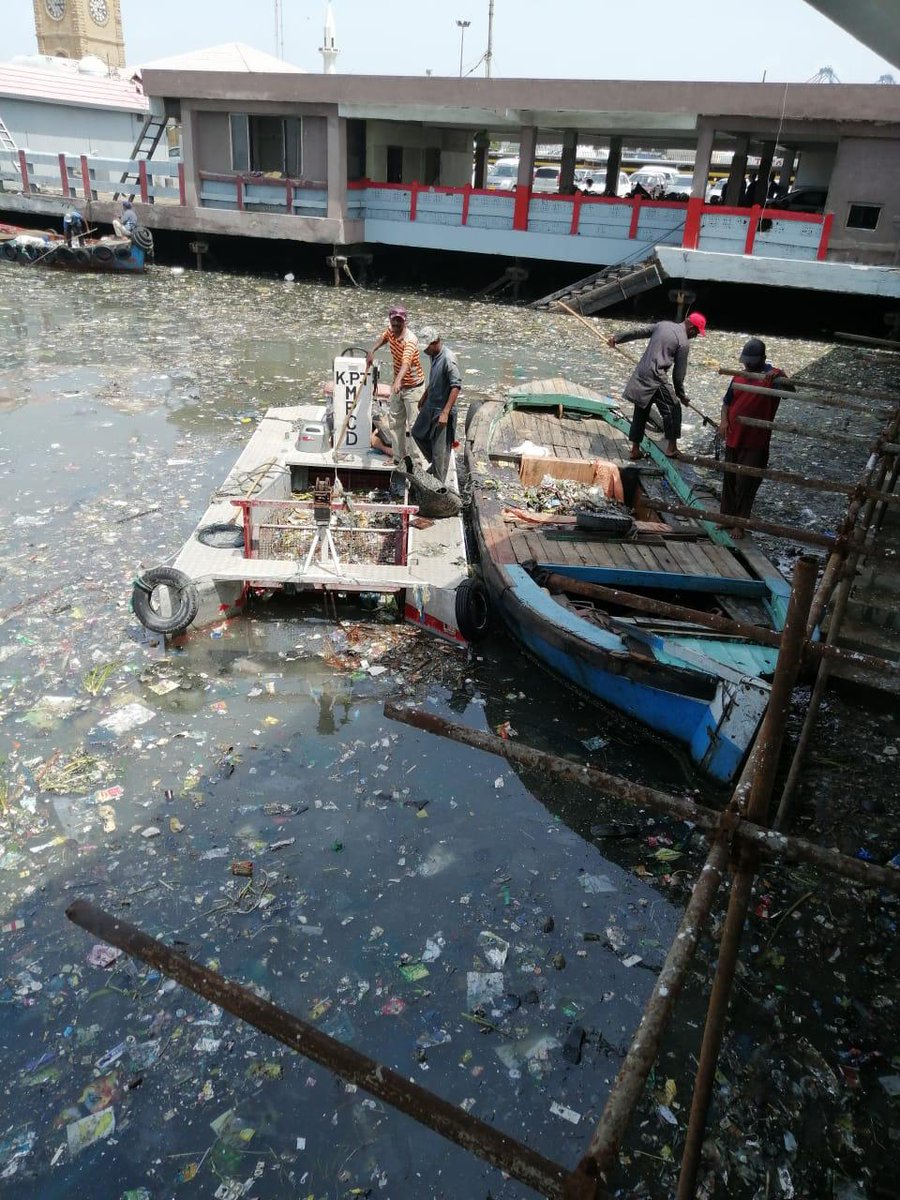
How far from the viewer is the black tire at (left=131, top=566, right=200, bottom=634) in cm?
546

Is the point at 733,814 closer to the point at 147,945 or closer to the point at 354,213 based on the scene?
the point at 147,945

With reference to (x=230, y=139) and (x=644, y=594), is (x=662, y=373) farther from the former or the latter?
(x=230, y=139)

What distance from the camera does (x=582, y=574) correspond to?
5680mm

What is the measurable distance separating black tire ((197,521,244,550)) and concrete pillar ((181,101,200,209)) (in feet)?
63.1

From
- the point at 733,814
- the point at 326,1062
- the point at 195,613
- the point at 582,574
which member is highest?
the point at 733,814

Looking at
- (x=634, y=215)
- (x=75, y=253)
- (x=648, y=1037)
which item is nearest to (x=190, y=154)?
(x=75, y=253)

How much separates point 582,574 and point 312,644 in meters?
1.91

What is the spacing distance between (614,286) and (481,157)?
362 inches

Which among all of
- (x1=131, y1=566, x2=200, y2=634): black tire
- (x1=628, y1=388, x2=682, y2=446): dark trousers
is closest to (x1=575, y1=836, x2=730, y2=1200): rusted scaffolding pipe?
(x1=131, y1=566, x2=200, y2=634): black tire

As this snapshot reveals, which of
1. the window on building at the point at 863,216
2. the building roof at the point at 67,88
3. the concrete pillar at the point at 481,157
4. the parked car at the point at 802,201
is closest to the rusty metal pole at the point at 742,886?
the window on building at the point at 863,216

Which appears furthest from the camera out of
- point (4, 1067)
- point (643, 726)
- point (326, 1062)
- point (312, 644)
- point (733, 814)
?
point (312, 644)

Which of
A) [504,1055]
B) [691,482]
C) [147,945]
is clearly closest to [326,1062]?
[147,945]

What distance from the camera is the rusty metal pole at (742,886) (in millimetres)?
2078

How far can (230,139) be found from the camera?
22.1 meters
